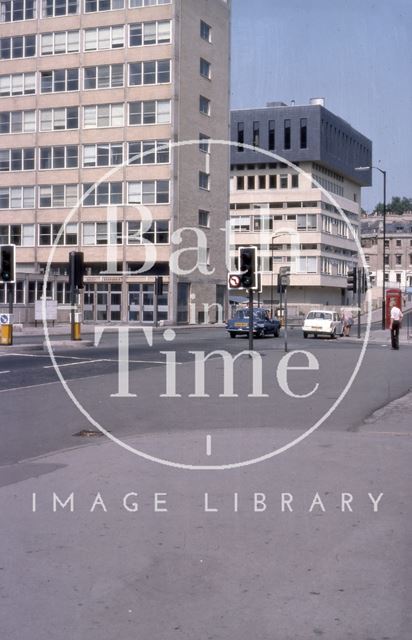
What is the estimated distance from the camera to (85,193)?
207 feet

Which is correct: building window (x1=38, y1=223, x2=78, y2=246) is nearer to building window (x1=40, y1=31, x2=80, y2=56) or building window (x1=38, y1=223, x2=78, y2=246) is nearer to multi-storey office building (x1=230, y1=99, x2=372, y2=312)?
building window (x1=40, y1=31, x2=80, y2=56)

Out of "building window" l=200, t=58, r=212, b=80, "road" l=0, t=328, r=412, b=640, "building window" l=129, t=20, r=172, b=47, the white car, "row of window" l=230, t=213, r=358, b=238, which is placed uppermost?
"building window" l=129, t=20, r=172, b=47

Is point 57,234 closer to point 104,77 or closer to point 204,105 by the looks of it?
point 104,77

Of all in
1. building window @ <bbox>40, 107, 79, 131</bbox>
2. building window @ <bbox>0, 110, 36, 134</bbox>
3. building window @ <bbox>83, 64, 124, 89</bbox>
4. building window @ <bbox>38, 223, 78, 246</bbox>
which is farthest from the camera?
building window @ <bbox>0, 110, 36, 134</bbox>

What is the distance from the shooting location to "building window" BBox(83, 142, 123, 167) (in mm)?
64500

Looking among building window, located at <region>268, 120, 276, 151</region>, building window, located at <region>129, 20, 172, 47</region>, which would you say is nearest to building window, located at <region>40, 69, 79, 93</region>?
Result: building window, located at <region>129, 20, 172, 47</region>

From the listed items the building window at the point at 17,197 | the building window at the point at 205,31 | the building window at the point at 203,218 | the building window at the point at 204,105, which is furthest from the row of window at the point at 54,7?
the building window at the point at 203,218

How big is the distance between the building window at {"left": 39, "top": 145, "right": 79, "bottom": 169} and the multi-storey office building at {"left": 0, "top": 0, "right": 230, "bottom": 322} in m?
0.11

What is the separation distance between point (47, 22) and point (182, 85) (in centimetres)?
1171

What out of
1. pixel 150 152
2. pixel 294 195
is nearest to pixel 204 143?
pixel 150 152

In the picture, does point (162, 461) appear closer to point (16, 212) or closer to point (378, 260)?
point (16, 212)

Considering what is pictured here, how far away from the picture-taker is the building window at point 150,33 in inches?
2463

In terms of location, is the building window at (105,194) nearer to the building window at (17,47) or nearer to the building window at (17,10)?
the building window at (17,47)

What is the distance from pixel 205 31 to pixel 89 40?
29.4ft
